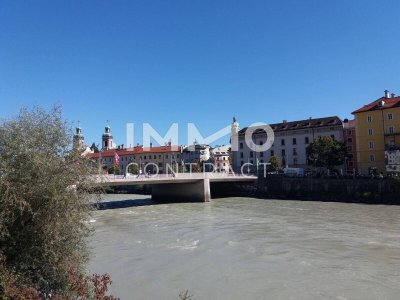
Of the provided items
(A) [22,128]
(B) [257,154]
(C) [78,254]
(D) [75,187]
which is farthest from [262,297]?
(B) [257,154]

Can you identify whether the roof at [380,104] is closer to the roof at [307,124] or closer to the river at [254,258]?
the roof at [307,124]

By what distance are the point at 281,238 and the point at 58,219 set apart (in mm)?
19429

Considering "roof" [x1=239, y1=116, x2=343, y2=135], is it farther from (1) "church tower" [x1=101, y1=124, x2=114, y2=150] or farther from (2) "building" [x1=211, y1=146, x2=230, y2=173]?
(1) "church tower" [x1=101, y1=124, x2=114, y2=150]

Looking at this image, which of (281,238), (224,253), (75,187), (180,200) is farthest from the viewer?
(180,200)

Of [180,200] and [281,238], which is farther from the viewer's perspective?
[180,200]

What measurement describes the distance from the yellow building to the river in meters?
34.3

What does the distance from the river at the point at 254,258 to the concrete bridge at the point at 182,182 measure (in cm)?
1915

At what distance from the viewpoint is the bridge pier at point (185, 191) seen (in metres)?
66.5

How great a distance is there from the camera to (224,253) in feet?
77.3

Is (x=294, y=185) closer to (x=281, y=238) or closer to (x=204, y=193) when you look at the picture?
(x=204, y=193)

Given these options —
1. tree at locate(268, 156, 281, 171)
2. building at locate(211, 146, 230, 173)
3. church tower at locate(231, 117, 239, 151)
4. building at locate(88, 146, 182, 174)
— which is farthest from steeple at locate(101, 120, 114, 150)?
tree at locate(268, 156, 281, 171)

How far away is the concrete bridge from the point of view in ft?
191

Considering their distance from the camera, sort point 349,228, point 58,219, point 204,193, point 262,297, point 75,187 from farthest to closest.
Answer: point 204,193 < point 349,228 < point 262,297 < point 75,187 < point 58,219

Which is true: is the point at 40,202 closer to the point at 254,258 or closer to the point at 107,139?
the point at 254,258
